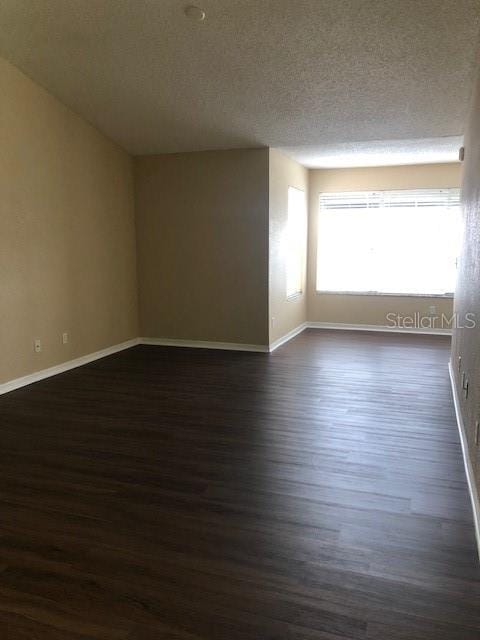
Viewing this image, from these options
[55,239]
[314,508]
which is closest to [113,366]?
[55,239]

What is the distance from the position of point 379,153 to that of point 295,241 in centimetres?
173

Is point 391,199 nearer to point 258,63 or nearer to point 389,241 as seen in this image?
point 389,241

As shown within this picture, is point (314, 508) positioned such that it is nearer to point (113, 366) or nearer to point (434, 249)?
point (113, 366)

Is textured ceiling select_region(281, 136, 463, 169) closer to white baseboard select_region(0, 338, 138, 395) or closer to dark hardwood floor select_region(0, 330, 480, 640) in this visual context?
dark hardwood floor select_region(0, 330, 480, 640)

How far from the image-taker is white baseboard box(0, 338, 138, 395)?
4449mm

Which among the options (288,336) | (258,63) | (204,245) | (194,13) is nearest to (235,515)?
(194,13)

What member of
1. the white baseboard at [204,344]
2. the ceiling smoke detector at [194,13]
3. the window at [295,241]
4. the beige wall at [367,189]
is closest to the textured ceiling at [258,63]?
the ceiling smoke detector at [194,13]

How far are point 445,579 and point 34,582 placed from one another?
1581 mm

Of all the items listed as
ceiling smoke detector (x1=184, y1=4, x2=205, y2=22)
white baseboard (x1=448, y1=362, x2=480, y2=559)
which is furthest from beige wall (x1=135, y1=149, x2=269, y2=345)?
white baseboard (x1=448, y1=362, x2=480, y2=559)

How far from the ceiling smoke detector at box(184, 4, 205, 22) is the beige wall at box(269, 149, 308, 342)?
93.2 inches

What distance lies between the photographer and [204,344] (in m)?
6.34

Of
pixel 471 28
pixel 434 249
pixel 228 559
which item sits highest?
pixel 471 28

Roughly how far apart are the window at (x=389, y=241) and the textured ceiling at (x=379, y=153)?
537mm

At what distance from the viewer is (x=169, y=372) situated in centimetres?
506
